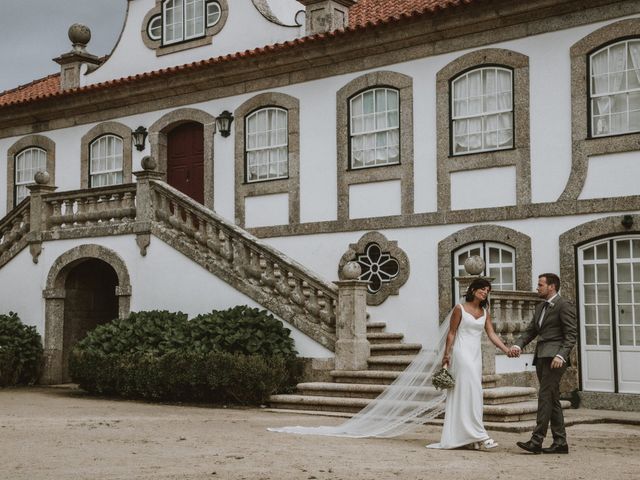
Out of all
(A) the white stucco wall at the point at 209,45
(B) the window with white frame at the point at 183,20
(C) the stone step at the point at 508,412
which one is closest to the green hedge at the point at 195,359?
(C) the stone step at the point at 508,412

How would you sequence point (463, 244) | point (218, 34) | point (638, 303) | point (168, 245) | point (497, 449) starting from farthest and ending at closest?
point (218, 34) → point (168, 245) → point (463, 244) → point (638, 303) → point (497, 449)

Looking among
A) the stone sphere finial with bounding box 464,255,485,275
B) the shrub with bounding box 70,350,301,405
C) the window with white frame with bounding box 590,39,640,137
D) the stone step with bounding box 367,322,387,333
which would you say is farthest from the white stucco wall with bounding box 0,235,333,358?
the window with white frame with bounding box 590,39,640,137

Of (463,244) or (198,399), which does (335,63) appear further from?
(198,399)

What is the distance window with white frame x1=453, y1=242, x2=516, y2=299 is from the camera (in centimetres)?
1362

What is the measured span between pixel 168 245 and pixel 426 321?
13.6ft

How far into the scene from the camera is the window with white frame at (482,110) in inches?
545

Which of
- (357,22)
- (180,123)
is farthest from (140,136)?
(357,22)

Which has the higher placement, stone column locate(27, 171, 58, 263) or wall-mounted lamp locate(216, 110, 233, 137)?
wall-mounted lamp locate(216, 110, 233, 137)

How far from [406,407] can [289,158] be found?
22.7 ft

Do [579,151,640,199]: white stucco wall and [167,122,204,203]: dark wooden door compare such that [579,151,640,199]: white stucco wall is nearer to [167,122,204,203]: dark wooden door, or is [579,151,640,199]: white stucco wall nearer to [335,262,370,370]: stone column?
[335,262,370,370]: stone column

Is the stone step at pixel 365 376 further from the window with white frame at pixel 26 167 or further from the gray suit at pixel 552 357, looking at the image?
the window with white frame at pixel 26 167

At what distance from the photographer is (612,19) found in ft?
42.4

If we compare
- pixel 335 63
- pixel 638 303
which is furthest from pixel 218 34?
pixel 638 303

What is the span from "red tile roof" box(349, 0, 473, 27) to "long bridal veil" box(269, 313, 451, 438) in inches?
227
